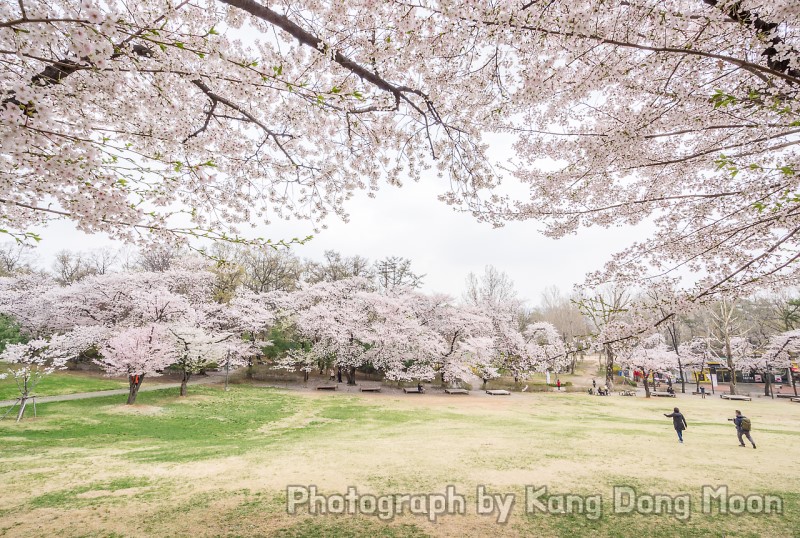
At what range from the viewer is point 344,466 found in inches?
287

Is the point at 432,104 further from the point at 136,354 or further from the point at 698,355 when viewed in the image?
the point at 698,355

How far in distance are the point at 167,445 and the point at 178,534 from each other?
6.63 meters

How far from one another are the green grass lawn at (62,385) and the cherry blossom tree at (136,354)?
388 cm

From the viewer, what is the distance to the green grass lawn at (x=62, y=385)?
621 inches

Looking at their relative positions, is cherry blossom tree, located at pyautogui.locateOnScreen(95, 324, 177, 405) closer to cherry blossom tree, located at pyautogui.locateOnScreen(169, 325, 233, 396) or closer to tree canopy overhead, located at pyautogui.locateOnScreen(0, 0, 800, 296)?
cherry blossom tree, located at pyautogui.locateOnScreen(169, 325, 233, 396)

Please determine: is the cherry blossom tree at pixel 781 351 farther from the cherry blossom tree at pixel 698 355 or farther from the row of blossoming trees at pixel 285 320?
the row of blossoming trees at pixel 285 320

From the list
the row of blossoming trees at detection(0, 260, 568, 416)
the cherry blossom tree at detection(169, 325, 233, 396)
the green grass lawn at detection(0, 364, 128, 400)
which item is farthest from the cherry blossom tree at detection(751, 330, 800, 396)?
the green grass lawn at detection(0, 364, 128, 400)

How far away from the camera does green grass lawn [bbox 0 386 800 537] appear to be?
4738 millimetres

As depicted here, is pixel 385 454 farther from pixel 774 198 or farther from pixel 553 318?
pixel 553 318

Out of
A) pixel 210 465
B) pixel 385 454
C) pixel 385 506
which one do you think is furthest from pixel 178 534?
pixel 385 454

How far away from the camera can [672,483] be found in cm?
640

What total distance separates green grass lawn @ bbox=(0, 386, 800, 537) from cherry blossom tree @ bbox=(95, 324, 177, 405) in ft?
4.41

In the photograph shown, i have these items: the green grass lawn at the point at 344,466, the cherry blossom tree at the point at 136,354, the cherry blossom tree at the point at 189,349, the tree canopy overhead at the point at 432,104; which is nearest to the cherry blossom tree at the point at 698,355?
the green grass lawn at the point at 344,466

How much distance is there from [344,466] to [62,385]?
19.9 meters
